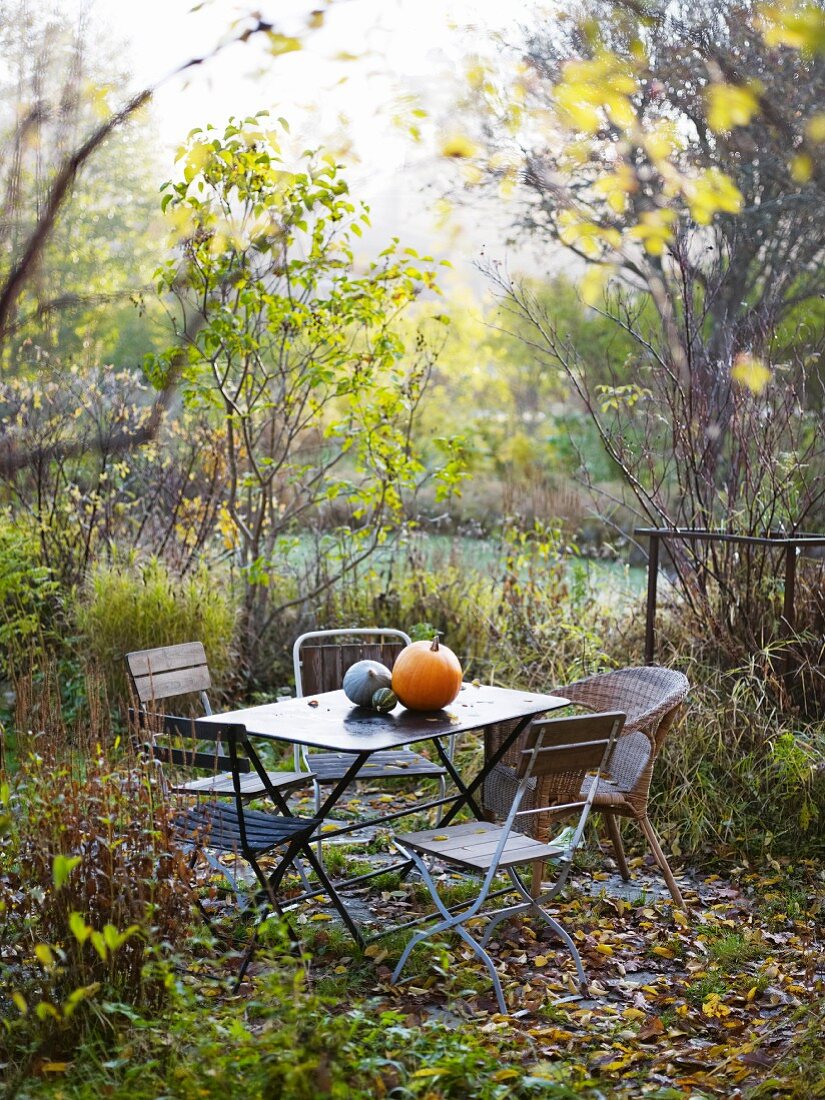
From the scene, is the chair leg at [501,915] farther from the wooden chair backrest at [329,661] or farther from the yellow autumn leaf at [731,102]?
the yellow autumn leaf at [731,102]

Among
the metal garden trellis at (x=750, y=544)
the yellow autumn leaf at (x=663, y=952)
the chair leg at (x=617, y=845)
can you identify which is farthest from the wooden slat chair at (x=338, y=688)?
the metal garden trellis at (x=750, y=544)

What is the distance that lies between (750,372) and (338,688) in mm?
2380

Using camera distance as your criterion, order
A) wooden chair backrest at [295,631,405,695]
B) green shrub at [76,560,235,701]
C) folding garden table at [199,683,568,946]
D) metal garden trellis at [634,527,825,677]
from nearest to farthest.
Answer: folding garden table at [199,683,568,946]
wooden chair backrest at [295,631,405,695]
metal garden trellis at [634,527,825,677]
green shrub at [76,560,235,701]

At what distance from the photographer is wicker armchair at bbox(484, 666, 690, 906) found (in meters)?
4.13

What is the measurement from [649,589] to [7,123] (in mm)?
4374

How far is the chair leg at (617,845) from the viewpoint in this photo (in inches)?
171

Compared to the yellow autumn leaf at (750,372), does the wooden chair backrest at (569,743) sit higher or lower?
lower

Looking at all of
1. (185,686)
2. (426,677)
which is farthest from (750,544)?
(185,686)

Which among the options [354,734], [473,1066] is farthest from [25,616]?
[473,1066]

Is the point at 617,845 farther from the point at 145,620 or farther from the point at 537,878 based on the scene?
the point at 145,620

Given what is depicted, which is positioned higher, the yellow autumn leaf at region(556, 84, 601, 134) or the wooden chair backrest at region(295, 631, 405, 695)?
the yellow autumn leaf at region(556, 84, 601, 134)

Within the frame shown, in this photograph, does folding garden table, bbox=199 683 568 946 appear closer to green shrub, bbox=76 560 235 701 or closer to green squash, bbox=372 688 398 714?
green squash, bbox=372 688 398 714

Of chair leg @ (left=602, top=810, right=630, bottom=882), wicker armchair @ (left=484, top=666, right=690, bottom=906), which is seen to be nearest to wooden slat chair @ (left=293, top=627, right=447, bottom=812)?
wicker armchair @ (left=484, top=666, right=690, bottom=906)

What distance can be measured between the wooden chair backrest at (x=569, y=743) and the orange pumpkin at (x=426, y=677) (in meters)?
0.43
